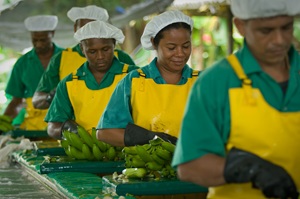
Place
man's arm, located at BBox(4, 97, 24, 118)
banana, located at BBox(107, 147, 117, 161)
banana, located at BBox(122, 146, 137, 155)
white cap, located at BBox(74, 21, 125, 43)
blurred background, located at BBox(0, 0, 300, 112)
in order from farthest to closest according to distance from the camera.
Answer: blurred background, located at BBox(0, 0, 300, 112)
man's arm, located at BBox(4, 97, 24, 118)
white cap, located at BBox(74, 21, 125, 43)
banana, located at BBox(107, 147, 117, 161)
banana, located at BBox(122, 146, 137, 155)

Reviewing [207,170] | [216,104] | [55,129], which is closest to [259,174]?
[207,170]

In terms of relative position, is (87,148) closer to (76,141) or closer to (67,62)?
(76,141)

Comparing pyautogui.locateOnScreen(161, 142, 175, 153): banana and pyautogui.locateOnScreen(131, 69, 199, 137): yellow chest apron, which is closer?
pyautogui.locateOnScreen(161, 142, 175, 153): banana

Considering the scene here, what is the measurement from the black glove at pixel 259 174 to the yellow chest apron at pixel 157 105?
216 centimetres

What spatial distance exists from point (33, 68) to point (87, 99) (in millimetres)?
2805

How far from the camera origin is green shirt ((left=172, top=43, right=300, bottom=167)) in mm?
3438

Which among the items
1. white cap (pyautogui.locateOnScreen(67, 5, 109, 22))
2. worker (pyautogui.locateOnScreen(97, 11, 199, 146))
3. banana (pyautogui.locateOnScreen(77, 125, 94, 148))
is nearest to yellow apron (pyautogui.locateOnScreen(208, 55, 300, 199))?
worker (pyautogui.locateOnScreen(97, 11, 199, 146))

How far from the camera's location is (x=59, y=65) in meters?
8.20

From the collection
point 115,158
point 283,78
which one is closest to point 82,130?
point 115,158

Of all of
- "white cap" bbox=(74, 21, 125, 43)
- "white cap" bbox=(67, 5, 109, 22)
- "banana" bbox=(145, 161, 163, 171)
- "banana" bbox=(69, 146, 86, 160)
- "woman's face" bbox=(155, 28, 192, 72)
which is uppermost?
"white cap" bbox=(67, 5, 109, 22)

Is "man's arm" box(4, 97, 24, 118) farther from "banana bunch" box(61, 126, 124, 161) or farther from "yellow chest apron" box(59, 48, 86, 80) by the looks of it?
"banana bunch" box(61, 126, 124, 161)

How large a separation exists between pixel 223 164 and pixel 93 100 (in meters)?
3.54

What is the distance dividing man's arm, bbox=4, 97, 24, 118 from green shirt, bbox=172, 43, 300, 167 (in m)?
6.71

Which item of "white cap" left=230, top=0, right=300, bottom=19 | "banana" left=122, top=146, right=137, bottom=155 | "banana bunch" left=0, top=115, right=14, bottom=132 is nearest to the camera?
"white cap" left=230, top=0, right=300, bottom=19
